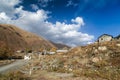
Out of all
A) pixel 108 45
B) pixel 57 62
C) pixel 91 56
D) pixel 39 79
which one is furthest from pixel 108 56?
pixel 39 79

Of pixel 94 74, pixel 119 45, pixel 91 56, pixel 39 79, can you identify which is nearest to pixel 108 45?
pixel 119 45

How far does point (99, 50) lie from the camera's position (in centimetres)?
4734

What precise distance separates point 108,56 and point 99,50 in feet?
18.4

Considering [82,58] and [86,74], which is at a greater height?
[82,58]

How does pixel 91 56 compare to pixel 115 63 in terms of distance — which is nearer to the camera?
pixel 115 63

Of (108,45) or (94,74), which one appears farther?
(108,45)

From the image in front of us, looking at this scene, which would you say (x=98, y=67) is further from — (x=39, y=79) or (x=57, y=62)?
(x=39, y=79)

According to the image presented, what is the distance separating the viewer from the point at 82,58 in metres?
43.3

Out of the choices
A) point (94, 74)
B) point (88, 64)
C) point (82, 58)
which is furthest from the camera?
point (82, 58)

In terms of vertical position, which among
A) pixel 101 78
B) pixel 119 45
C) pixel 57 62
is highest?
pixel 119 45

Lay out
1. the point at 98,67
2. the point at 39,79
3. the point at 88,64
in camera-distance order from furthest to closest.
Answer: the point at 88,64 < the point at 98,67 < the point at 39,79

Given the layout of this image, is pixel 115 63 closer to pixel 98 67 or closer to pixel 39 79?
pixel 98 67

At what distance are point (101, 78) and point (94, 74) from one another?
2393 mm

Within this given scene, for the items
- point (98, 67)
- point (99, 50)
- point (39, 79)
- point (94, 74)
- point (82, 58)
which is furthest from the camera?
point (99, 50)
